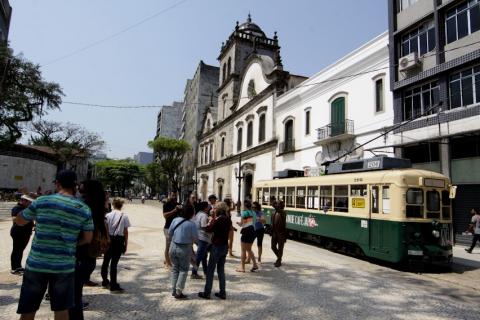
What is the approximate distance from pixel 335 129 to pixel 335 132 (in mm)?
200

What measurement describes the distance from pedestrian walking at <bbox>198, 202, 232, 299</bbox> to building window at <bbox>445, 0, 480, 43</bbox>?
48.1 ft

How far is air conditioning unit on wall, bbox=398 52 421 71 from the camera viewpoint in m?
17.3

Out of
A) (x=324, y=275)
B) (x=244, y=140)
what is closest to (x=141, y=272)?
(x=324, y=275)

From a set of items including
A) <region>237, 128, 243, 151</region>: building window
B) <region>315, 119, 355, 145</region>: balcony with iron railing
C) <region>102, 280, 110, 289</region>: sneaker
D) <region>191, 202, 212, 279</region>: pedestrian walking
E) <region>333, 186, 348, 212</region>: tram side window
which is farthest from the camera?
<region>237, 128, 243, 151</region>: building window

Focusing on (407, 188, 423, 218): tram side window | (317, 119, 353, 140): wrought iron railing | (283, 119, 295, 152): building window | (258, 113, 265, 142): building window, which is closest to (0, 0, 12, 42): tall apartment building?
(258, 113, 265, 142): building window

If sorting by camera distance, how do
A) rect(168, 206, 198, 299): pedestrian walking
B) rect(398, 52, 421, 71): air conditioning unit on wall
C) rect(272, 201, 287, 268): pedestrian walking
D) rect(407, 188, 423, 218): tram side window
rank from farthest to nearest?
rect(398, 52, 421, 71): air conditioning unit on wall < rect(407, 188, 423, 218): tram side window < rect(272, 201, 287, 268): pedestrian walking < rect(168, 206, 198, 299): pedestrian walking

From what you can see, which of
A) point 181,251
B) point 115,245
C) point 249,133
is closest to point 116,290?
point 115,245

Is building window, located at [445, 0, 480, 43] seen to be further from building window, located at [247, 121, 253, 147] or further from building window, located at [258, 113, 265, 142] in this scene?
building window, located at [247, 121, 253, 147]

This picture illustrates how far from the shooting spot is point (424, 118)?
16844 millimetres

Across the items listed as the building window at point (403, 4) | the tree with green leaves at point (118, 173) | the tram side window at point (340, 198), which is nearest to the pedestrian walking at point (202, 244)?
the tram side window at point (340, 198)

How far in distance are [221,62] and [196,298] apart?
1784 inches

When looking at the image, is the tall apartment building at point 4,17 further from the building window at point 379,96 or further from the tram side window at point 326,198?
the tram side window at point 326,198

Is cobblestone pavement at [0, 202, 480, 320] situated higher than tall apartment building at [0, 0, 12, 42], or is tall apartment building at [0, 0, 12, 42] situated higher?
tall apartment building at [0, 0, 12, 42]

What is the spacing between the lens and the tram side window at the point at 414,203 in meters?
10.0
